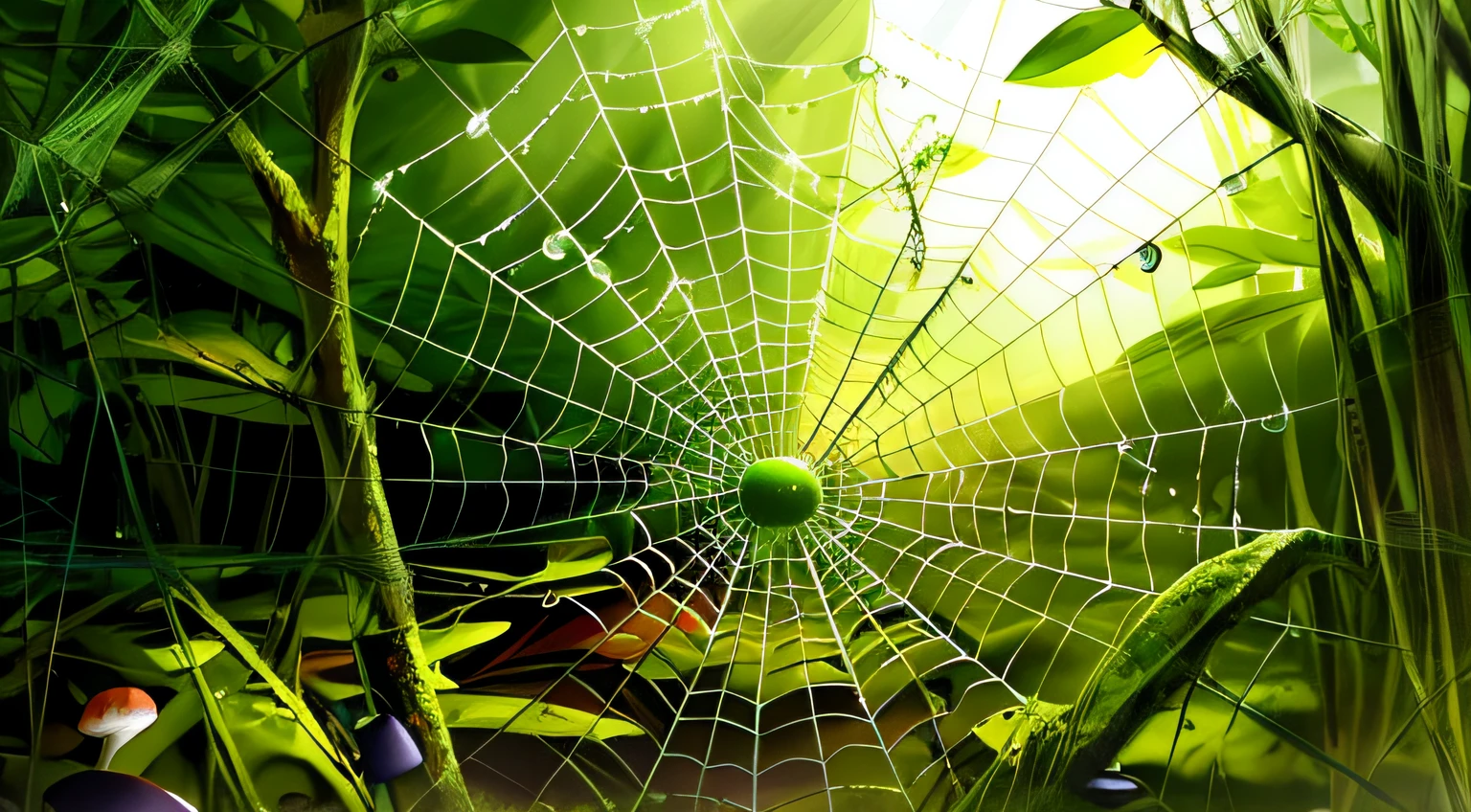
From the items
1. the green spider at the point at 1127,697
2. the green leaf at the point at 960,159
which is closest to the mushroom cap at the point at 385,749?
the green spider at the point at 1127,697

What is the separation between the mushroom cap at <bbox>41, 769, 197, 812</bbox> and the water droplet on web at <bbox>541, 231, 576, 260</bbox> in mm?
372

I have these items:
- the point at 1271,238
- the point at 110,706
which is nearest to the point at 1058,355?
the point at 1271,238

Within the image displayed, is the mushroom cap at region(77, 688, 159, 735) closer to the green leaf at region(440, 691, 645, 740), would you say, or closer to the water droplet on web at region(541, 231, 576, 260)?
the green leaf at region(440, 691, 645, 740)

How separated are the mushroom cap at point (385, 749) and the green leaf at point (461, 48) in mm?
383

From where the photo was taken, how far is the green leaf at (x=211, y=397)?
43cm

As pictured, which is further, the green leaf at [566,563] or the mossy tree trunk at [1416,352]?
the green leaf at [566,563]

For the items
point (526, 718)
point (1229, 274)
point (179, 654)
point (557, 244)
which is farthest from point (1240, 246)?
point (179, 654)

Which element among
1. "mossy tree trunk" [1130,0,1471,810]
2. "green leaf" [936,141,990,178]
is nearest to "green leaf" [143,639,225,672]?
"green leaf" [936,141,990,178]

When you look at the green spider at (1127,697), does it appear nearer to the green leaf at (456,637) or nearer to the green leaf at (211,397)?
the green leaf at (456,637)

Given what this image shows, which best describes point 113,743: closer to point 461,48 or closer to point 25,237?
point 25,237

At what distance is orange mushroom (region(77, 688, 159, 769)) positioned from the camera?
43 centimetres

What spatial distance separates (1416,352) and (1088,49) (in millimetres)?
224

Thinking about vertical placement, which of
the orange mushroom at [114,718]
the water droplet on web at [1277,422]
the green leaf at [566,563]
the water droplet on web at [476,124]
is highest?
the water droplet on web at [476,124]

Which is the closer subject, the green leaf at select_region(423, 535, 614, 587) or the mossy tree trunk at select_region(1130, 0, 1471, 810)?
the mossy tree trunk at select_region(1130, 0, 1471, 810)
